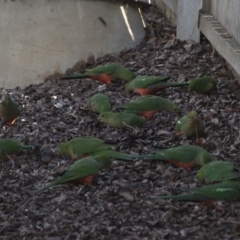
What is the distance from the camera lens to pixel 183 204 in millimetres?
4051

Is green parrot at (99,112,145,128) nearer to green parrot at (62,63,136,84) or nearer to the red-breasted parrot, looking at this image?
the red-breasted parrot

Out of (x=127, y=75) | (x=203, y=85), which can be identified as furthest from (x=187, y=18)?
(x=203, y=85)

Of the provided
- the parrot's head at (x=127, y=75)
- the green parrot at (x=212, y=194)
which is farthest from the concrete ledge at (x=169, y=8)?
the green parrot at (x=212, y=194)

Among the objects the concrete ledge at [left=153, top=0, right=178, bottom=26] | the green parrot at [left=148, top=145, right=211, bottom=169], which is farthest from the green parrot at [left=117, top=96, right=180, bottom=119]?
the concrete ledge at [left=153, top=0, right=178, bottom=26]

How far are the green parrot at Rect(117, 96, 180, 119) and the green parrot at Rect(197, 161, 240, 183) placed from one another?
4.12 ft

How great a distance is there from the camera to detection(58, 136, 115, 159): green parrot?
15.4 feet

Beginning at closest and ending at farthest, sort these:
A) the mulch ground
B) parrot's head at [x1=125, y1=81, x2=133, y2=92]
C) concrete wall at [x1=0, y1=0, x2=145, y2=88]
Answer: the mulch ground → parrot's head at [x1=125, y1=81, x2=133, y2=92] → concrete wall at [x1=0, y1=0, x2=145, y2=88]

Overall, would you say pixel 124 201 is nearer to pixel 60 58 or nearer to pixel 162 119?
pixel 162 119

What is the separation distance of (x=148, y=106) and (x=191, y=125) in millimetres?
521

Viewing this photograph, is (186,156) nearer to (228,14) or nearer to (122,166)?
(122,166)

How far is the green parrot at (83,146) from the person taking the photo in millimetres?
4691

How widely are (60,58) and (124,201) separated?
10.9ft

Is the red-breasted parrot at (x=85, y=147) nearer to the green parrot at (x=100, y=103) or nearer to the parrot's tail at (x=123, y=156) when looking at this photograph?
the parrot's tail at (x=123, y=156)

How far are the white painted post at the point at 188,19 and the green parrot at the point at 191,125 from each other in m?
2.20
